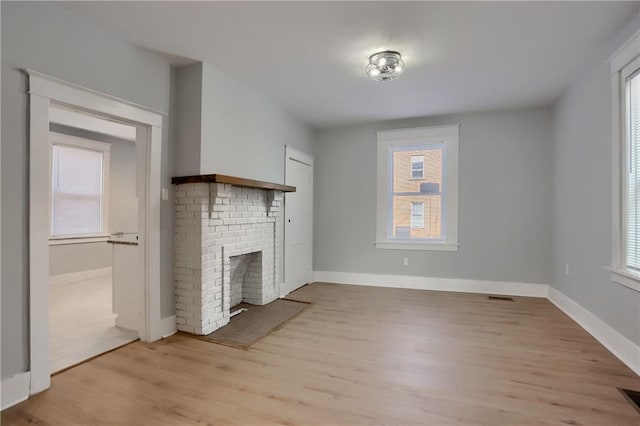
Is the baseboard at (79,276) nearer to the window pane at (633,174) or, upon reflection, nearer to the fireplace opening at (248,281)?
the fireplace opening at (248,281)

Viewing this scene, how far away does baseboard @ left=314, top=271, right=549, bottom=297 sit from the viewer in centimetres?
436

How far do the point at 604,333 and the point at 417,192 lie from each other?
2761mm

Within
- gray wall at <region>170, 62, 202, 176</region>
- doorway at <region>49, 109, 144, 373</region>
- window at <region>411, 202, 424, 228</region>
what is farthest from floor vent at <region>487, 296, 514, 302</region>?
doorway at <region>49, 109, 144, 373</region>

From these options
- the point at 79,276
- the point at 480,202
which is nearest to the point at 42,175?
the point at 79,276

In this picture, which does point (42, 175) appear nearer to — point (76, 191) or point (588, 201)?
point (76, 191)

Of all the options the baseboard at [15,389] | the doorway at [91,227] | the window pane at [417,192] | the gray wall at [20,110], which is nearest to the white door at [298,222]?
the window pane at [417,192]

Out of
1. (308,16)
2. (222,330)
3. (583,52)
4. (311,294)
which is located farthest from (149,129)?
(583,52)

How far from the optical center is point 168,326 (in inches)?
116

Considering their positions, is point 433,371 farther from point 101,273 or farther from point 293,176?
point 101,273

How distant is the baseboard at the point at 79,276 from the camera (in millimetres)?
5027

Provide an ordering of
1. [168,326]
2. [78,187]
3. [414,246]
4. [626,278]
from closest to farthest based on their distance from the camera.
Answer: [626,278]
[168,326]
[414,246]
[78,187]

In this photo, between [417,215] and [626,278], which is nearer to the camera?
[626,278]

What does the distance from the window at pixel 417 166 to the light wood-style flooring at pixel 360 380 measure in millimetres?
2414

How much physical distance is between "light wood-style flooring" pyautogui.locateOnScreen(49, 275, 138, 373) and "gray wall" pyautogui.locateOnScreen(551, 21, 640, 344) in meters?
4.19
